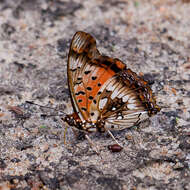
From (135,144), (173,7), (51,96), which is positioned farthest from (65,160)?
(173,7)

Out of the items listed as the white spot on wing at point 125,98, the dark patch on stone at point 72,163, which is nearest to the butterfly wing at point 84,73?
the white spot on wing at point 125,98

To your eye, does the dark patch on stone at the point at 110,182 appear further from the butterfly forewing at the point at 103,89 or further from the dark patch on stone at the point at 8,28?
the dark patch on stone at the point at 8,28

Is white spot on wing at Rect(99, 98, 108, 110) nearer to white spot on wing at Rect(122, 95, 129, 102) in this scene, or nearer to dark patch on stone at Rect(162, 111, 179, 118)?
white spot on wing at Rect(122, 95, 129, 102)

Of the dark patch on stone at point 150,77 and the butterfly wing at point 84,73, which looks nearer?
the butterfly wing at point 84,73

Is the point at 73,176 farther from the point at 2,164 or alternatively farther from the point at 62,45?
the point at 62,45

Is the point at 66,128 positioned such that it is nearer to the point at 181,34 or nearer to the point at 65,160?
the point at 65,160
